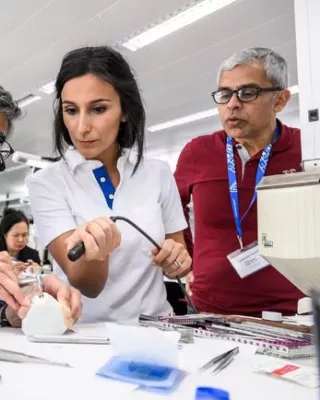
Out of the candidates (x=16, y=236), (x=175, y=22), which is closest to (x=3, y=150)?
(x=175, y=22)

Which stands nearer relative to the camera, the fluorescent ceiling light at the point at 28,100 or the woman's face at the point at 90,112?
the woman's face at the point at 90,112

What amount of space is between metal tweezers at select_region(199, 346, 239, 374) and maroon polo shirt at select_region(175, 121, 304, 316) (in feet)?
2.49

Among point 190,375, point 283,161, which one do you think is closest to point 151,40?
point 283,161

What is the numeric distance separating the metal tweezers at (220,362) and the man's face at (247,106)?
97 centimetres

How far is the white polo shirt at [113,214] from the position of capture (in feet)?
3.29

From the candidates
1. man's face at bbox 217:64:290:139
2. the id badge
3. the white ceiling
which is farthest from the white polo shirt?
the white ceiling

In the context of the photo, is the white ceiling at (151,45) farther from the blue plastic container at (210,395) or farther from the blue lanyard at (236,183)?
the blue plastic container at (210,395)

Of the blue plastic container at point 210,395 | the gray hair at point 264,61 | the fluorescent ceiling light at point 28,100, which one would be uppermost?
the fluorescent ceiling light at point 28,100

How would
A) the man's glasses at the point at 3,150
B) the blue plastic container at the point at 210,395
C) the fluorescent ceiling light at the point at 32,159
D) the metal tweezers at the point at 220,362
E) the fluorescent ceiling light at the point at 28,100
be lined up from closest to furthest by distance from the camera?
the blue plastic container at the point at 210,395 → the metal tweezers at the point at 220,362 → the man's glasses at the point at 3,150 → the fluorescent ceiling light at the point at 32,159 → the fluorescent ceiling light at the point at 28,100

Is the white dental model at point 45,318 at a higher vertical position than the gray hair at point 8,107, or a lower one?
lower

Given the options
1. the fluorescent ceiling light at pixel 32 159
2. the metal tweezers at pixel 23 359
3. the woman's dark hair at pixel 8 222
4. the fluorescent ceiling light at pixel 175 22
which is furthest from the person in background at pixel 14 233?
the metal tweezers at pixel 23 359

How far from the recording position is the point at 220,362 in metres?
0.61

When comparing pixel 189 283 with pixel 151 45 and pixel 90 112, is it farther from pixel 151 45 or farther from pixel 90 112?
pixel 151 45

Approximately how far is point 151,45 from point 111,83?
3.24m
